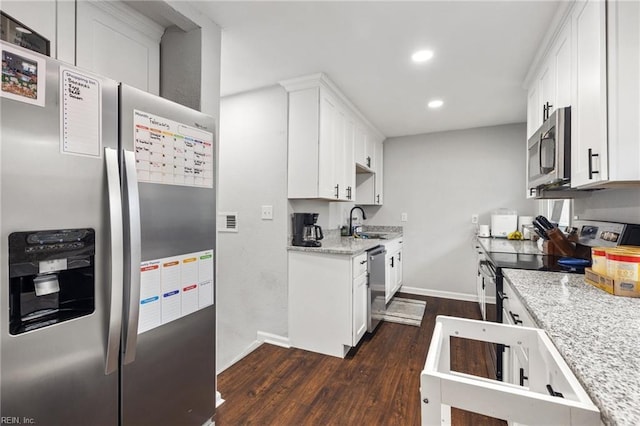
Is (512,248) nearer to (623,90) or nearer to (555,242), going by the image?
(555,242)

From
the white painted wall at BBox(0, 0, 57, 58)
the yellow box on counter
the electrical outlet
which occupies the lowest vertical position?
the yellow box on counter

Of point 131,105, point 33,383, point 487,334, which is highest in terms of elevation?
point 131,105

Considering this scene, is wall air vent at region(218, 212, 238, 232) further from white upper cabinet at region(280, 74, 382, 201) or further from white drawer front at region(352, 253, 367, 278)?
white drawer front at region(352, 253, 367, 278)

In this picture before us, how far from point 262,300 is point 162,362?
1.48 m

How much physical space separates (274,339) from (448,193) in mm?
3092

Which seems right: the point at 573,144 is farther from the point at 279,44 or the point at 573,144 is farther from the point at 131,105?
the point at 131,105

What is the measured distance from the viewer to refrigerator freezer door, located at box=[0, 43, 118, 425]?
2.58 feet

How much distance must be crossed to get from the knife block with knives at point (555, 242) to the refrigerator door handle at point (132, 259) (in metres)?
2.53

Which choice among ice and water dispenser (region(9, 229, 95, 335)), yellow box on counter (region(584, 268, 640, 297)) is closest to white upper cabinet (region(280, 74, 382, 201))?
ice and water dispenser (region(9, 229, 95, 335))

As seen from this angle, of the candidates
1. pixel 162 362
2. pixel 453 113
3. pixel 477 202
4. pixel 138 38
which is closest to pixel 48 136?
pixel 162 362

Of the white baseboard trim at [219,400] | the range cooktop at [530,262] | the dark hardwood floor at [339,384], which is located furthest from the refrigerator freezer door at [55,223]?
the range cooktop at [530,262]

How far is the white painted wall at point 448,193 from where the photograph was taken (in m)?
3.78

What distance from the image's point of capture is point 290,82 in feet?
8.31

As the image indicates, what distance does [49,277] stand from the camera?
0.89m
